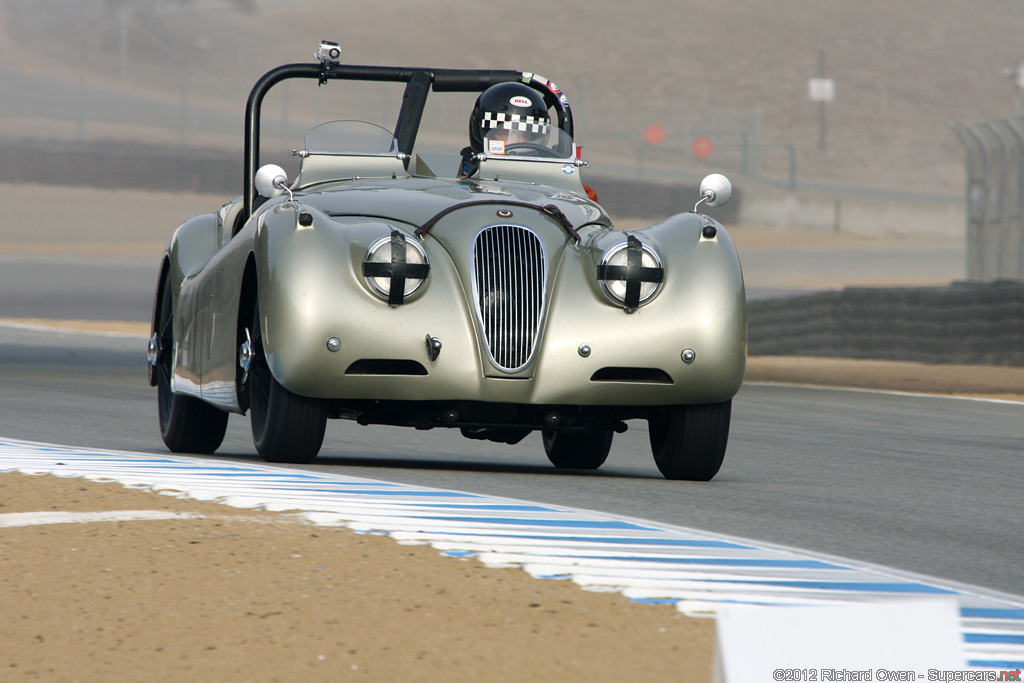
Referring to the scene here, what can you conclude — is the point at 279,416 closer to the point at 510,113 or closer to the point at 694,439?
the point at 694,439

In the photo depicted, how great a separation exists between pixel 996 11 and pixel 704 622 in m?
127

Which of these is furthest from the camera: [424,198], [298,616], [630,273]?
[424,198]

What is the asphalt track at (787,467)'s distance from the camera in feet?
18.6

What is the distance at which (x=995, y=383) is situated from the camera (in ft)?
55.9

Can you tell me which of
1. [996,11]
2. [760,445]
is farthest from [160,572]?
[996,11]

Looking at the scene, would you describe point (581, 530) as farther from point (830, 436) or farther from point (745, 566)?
point (830, 436)

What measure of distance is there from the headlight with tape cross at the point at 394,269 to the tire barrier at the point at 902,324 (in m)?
12.2

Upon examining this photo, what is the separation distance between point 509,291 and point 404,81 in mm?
1993

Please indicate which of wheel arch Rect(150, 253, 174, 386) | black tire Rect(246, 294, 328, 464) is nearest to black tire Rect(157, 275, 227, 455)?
wheel arch Rect(150, 253, 174, 386)

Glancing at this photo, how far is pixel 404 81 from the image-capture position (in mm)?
8281

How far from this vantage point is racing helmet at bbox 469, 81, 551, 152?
8406 millimetres

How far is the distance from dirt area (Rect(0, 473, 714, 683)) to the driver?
3716 millimetres

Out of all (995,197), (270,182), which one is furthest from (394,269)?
(995,197)

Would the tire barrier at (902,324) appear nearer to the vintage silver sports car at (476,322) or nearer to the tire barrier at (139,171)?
the vintage silver sports car at (476,322)
